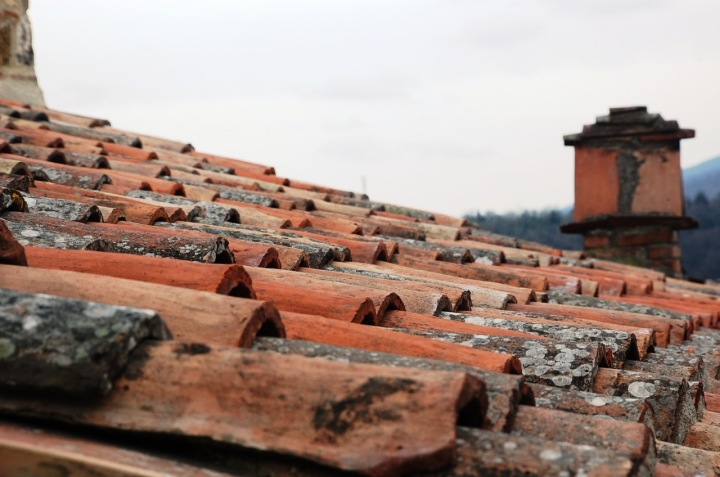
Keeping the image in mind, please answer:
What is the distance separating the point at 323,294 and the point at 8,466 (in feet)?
3.49

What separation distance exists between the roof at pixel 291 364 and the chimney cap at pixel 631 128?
191 inches

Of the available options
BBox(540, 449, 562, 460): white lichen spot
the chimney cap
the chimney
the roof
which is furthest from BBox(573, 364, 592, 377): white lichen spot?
the chimney cap

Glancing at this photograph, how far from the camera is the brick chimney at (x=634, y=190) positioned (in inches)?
303

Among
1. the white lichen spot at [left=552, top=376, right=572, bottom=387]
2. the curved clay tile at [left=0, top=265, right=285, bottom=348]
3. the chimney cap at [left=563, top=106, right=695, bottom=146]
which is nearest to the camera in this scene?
the curved clay tile at [left=0, top=265, right=285, bottom=348]

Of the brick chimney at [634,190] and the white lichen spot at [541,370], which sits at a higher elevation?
the brick chimney at [634,190]

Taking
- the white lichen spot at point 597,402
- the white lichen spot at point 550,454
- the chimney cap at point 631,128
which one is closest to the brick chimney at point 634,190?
the chimney cap at point 631,128

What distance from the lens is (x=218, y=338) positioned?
1.43m

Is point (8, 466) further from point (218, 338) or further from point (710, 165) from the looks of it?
point (710, 165)

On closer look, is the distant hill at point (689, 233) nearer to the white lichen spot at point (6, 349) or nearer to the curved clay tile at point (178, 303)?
the curved clay tile at point (178, 303)

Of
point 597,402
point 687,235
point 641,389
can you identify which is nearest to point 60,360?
point 597,402

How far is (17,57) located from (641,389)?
17.8ft

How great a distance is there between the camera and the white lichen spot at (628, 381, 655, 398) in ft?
6.36

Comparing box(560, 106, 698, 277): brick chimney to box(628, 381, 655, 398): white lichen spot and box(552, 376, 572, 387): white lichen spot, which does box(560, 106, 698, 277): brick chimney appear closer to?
box(628, 381, 655, 398): white lichen spot

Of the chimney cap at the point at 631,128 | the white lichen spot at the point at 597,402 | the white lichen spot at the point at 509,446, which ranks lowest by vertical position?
the white lichen spot at the point at 597,402
